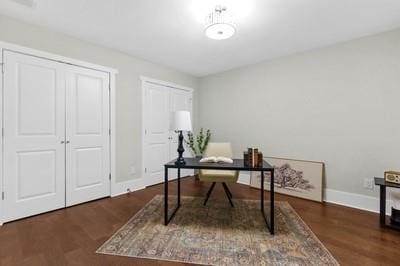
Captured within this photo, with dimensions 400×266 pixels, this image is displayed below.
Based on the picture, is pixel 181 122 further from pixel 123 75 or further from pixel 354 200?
pixel 354 200

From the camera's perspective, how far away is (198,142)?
4.55m

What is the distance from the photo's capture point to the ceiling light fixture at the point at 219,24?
83.0 inches

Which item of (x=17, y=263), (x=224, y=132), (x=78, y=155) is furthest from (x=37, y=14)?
(x=224, y=132)

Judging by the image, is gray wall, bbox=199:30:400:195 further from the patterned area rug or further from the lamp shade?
the lamp shade

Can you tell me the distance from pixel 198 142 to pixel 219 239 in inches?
107

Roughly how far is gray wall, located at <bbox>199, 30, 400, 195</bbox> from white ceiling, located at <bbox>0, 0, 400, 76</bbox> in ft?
0.90

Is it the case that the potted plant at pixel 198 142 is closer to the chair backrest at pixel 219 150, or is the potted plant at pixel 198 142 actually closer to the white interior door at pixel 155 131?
the white interior door at pixel 155 131

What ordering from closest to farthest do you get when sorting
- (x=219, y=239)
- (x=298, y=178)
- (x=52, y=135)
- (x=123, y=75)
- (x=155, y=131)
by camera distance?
(x=219, y=239), (x=52, y=135), (x=298, y=178), (x=123, y=75), (x=155, y=131)

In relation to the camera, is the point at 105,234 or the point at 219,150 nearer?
the point at 105,234

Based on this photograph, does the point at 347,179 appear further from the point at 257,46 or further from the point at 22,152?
the point at 22,152

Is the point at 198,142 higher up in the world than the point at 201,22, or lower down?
lower down

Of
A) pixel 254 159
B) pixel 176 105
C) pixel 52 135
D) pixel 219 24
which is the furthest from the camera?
pixel 176 105

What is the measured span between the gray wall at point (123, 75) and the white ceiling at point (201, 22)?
0.45 ft

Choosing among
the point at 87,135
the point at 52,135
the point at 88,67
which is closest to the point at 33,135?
the point at 52,135
